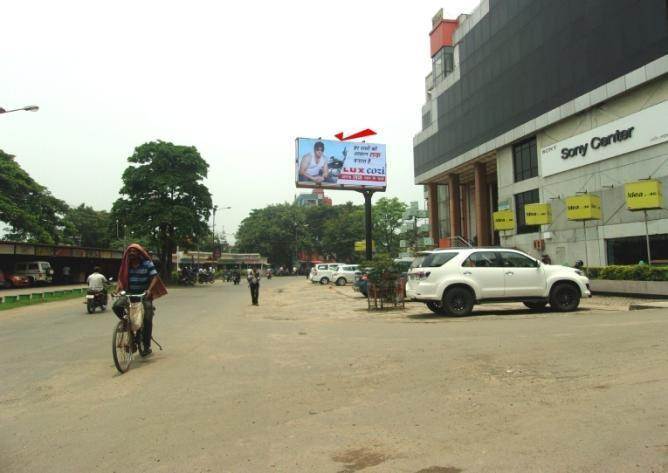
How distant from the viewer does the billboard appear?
31938 millimetres

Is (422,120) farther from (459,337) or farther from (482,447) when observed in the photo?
(482,447)

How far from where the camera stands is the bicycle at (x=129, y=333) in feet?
23.9

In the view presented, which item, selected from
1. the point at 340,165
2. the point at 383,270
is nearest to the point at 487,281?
the point at 383,270

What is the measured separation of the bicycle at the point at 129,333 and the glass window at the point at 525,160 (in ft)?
104

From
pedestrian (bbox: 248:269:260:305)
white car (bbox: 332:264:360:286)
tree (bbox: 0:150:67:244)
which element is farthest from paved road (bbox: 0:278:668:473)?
tree (bbox: 0:150:67:244)

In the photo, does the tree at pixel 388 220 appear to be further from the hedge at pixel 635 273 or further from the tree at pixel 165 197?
the hedge at pixel 635 273

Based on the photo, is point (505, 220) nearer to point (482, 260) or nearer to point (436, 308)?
point (436, 308)

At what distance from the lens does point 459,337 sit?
966 cm

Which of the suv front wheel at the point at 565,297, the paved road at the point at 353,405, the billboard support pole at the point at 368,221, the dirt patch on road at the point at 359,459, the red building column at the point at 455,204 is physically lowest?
the dirt patch on road at the point at 359,459

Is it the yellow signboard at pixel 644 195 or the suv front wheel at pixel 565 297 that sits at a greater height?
the yellow signboard at pixel 644 195

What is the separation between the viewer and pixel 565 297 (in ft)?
45.3

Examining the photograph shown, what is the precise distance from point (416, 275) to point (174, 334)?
6028 mm

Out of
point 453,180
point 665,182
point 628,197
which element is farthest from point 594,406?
point 453,180

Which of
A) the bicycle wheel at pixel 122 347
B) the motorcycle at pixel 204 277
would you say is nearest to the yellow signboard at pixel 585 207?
the bicycle wheel at pixel 122 347
